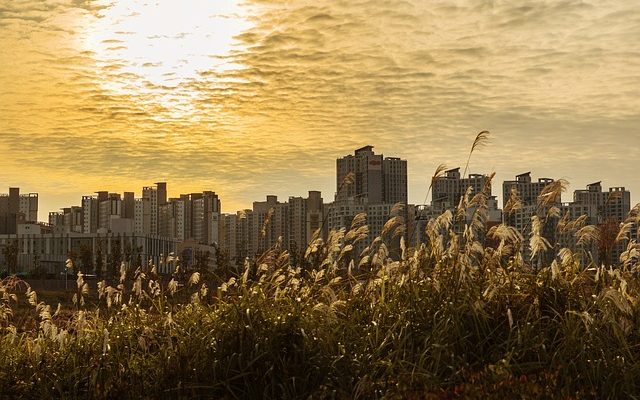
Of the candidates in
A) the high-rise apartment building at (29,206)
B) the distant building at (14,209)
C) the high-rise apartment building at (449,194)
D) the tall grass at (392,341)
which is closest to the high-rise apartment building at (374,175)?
the high-rise apartment building at (449,194)

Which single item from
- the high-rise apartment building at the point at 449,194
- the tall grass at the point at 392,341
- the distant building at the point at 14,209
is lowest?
the tall grass at the point at 392,341

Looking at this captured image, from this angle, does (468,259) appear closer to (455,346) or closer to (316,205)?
(455,346)

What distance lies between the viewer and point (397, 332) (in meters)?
7.41

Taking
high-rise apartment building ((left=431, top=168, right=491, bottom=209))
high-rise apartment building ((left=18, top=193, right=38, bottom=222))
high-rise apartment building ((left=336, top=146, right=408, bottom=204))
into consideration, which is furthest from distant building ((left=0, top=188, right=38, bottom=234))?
high-rise apartment building ((left=431, top=168, right=491, bottom=209))

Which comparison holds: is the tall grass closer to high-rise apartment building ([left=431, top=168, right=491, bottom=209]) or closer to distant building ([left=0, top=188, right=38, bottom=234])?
high-rise apartment building ([left=431, top=168, right=491, bottom=209])

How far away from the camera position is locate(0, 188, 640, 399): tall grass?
21.7 ft

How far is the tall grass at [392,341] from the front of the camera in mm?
6617

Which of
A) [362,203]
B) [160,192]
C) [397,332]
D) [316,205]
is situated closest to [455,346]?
[397,332]

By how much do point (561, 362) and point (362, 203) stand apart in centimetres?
7613

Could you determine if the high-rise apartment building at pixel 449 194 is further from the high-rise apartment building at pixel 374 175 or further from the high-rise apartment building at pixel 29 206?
the high-rise apartment building at pixel 29 206

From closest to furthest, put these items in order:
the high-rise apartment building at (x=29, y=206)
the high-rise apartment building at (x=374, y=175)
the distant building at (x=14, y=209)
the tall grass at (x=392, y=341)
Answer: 1. the tall grass at (x=392, y=341)
2. the high-rise apartment building at (x=374, y=175)
3. the distant building at (x=14, y=209)
4. the high-rise apartment building at (x=29, y=206)

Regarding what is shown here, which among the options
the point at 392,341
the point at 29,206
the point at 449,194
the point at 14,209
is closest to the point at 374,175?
the point at 449,194

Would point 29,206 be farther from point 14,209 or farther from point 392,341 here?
point 392,341

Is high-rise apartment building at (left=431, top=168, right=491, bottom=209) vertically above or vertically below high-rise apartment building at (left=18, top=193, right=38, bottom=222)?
below
